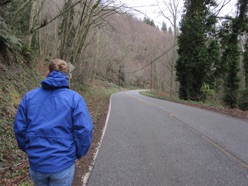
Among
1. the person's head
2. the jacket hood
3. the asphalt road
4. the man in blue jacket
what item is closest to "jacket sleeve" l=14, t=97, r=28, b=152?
the man in blue jacket

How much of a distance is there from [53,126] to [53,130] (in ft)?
0.14

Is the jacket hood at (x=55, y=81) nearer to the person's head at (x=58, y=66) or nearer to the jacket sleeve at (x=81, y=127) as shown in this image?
the person's head at (x=58, y=66)

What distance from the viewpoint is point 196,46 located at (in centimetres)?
2497

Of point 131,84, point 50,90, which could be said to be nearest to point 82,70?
point 50,90

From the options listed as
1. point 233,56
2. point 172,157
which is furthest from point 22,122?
point 233,56

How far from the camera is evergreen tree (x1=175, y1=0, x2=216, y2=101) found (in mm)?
24042

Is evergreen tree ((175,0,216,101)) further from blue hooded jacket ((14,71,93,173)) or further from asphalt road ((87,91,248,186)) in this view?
blue hooded jacket ((14,71,93,173))

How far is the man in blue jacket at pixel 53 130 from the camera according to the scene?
229 centimetres

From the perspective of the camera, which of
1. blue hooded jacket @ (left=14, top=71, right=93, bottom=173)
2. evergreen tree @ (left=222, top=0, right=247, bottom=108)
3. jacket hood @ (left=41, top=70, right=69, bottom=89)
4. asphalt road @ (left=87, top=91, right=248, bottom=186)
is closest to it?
blue hooded jacket @ (left=14, top=71, right=93, bottom=173)

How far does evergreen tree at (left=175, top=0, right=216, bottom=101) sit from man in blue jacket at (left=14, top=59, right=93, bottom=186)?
23.0 m

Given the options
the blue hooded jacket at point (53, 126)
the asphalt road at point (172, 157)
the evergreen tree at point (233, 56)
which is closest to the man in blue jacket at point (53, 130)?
→ the blue hooded jacket at point (53, 126)

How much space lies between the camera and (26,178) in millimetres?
4305

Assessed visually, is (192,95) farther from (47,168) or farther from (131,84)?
(131,84)

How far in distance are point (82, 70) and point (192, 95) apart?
15027 mm
